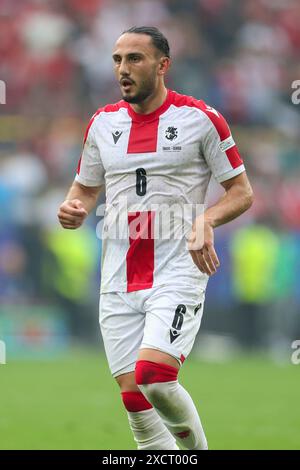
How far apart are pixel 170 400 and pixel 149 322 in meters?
0.43

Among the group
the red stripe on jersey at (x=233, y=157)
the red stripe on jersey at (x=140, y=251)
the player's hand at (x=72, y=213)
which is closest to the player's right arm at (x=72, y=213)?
the player's hand at (x=72, y=213)

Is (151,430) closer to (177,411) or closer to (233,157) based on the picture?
(177,411)

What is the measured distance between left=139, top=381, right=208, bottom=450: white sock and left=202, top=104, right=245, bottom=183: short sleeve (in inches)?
47.8

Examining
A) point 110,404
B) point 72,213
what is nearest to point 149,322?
point 72,213

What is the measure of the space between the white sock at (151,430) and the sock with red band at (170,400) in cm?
12

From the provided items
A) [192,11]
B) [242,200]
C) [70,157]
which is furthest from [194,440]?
[192,11]

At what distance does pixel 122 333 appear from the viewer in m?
6.21

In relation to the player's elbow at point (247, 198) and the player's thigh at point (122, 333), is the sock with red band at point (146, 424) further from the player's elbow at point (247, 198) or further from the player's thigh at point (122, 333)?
the player's elbow at point (247, 198)

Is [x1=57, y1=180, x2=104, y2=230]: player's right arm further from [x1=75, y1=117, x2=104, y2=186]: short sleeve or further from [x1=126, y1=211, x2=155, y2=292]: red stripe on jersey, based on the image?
[x1=126, y1=211, x2=155, y2=292]: red stripe on jersey

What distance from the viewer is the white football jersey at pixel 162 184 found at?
243 inches

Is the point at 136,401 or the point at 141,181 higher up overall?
the point at 141,181

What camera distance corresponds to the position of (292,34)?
65.4 feet
